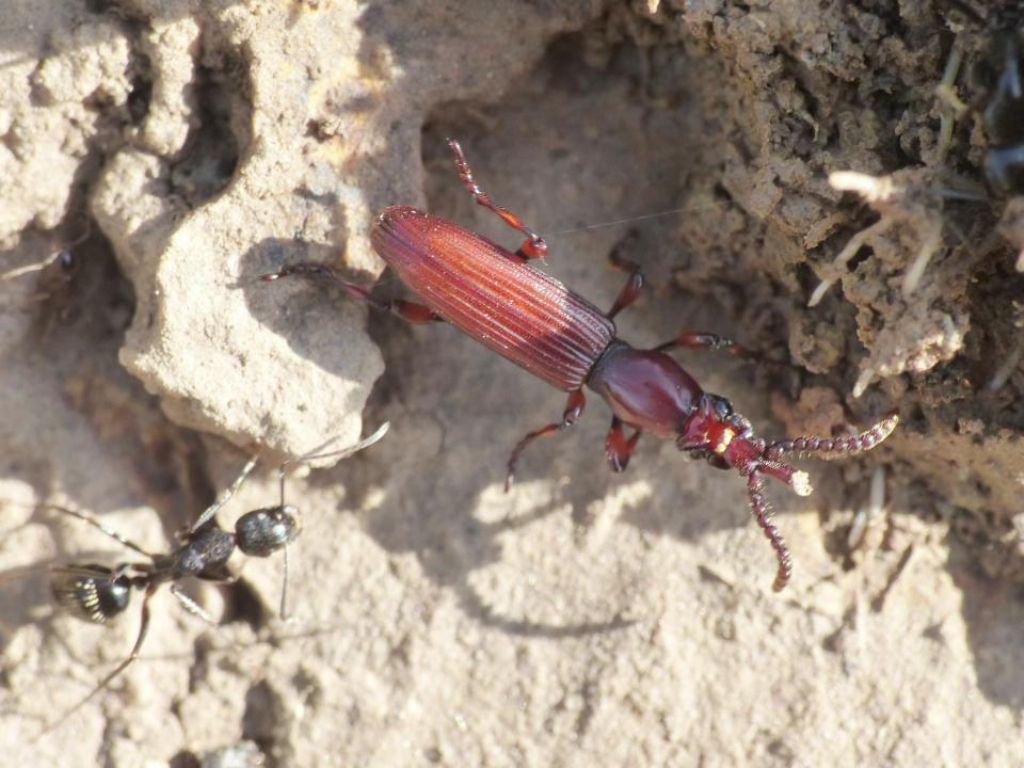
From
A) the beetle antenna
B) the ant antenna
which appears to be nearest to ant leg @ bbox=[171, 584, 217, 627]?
the ant antenna

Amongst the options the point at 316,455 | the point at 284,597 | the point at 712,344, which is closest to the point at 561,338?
the point at 712,344

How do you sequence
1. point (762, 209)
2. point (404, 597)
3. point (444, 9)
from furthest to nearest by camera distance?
point (404, 597), point (444, 9), point (762, 209)

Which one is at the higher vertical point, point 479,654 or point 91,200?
point 91,200

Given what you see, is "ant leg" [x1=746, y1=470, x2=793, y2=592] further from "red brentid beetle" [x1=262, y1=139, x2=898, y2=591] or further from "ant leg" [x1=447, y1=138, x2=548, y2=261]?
"ant leg" [x1=447, y1=138, x2=548, y2=261]

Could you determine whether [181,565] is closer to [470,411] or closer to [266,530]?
[266,530]

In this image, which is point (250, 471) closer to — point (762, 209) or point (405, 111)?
point (405, 111)

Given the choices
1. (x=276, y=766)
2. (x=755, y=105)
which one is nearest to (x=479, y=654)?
(x=276, y=766)
